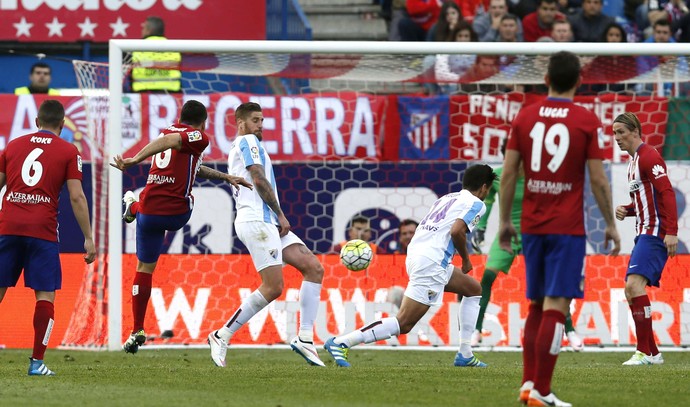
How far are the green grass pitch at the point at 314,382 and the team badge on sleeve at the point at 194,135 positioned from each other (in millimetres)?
1892

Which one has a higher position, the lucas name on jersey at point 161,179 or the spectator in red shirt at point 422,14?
the spectator in red shirt at point 422,14

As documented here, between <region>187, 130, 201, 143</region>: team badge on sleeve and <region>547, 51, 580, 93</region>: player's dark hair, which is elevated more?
<region>547, 51, 580, 93</region>: player's dark hair

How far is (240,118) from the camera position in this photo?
1058cm

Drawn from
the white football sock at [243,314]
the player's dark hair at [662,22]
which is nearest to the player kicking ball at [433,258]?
the white football sock at [243,314]

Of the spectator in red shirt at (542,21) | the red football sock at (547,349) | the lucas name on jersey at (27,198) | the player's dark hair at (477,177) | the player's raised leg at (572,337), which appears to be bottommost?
the player's raised leg at (572,337)

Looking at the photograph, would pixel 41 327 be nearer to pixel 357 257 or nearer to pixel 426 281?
pixel 357 257

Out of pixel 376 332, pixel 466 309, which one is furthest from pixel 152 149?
pixel 466 309

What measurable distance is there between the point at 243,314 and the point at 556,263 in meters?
3.89

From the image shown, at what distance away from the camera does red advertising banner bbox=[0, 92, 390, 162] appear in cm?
1516

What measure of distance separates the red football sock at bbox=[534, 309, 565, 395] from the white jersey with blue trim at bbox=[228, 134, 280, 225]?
378cm

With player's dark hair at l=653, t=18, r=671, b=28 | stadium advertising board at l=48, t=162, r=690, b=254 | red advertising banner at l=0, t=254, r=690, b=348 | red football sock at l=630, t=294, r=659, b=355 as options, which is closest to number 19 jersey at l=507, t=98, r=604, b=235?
red football sock at l=630, t=294, r=659, b=355

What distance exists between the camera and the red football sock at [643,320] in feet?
36.2

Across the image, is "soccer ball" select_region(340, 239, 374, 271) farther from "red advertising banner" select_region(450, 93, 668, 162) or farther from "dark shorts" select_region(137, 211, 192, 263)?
"red advertising banner" select_region(450, 93, 668, 162)

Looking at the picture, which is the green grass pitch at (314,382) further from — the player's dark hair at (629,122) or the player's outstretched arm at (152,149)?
the player's dark hair at (629,122)
